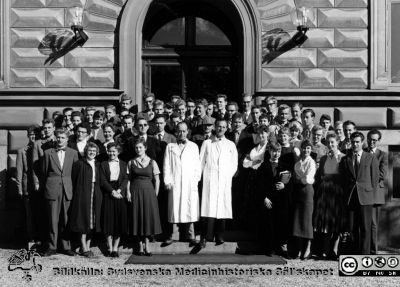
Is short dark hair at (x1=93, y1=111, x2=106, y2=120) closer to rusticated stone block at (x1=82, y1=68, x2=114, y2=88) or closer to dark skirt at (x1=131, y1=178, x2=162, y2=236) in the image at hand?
dark skirt at (x1=131, y1=178, x2=162, y2=236)

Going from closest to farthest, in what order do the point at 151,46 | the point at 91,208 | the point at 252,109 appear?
the point at 91,208 → the point at 252,109 → the point at 151,46

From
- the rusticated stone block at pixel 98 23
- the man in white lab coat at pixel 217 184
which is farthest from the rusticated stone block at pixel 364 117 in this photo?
the rusticated stone block at pixel 98 23

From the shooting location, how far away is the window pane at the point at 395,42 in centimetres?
1368

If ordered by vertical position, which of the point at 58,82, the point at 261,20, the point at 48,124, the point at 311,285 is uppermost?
the point at 261,20

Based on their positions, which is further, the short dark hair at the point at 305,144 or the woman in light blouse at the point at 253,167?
the woman in light blouse at the point at 253,167

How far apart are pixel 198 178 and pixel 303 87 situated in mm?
3524

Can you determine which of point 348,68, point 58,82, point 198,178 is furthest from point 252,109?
point 58,82

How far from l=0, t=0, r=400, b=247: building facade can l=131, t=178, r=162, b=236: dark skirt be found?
309 centimetres

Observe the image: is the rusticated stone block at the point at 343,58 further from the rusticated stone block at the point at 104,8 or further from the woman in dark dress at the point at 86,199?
the woman in dark dress at the point at 86,199

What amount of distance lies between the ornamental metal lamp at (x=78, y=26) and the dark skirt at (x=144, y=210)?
383 centimetres

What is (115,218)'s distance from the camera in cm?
1088

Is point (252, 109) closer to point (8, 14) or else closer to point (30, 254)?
point (30, 254)

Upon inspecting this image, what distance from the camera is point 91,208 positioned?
36.0 feet

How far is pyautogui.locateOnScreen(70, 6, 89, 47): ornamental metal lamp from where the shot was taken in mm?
13234
